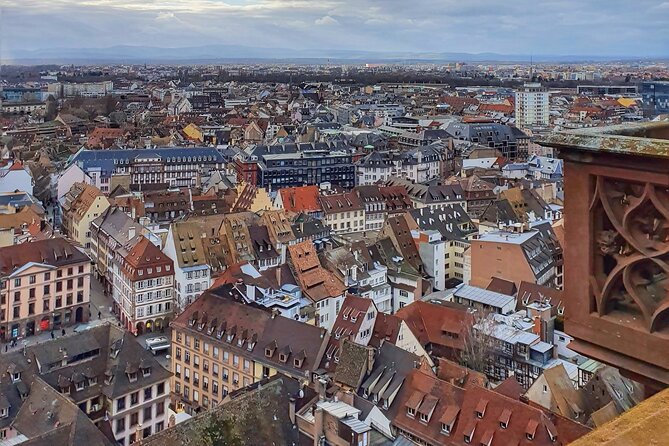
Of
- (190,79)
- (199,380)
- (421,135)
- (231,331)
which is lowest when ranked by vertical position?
(199,380)

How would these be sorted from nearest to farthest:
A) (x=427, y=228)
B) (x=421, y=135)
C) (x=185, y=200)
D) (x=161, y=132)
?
(x=427, y=228) < (x=185, y=200) < (x=421, y=135) < (x=161, y=132)

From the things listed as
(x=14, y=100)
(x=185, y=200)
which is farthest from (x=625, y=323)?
(x=14, y=100)

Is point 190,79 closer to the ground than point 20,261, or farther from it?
farther from it

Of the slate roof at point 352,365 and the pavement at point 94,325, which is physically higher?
the slate roof at point 352,365

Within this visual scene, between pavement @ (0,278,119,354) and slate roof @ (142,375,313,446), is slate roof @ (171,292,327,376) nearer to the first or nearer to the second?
slate roof @ (142,375,313,446)

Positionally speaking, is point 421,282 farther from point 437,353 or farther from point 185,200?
point 185,200

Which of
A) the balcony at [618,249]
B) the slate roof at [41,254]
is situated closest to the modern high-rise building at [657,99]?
the slate roof at [41,254]

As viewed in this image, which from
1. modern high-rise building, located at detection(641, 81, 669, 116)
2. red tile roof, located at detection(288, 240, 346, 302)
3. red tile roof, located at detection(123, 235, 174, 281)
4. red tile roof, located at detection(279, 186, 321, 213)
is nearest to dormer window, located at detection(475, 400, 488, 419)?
red tile roof, located at detection(288, 240, 346, 302)

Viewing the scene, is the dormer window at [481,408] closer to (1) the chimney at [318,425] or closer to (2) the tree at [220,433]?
(1) the chimney at [318,425]
